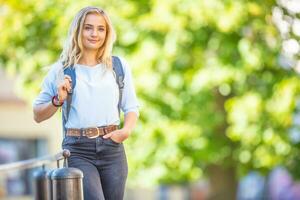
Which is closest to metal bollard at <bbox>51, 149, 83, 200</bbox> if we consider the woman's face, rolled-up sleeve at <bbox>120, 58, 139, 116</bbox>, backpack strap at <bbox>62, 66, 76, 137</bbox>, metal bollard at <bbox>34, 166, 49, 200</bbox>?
backpack strap at <bbox>62, 66, 76, 137</bbox>

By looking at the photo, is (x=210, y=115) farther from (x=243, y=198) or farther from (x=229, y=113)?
(x=243, y=198)

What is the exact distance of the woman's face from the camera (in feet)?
22.6

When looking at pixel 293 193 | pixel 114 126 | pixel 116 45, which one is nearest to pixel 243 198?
pixel 293 193

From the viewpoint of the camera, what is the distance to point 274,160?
841 inches

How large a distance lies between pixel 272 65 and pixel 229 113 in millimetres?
1493

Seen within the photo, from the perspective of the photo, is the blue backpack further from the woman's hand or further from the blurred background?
the blurred background

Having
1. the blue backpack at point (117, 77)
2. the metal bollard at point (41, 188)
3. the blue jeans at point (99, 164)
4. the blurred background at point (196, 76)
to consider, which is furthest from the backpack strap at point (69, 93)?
the blurred background at point (196, 76)

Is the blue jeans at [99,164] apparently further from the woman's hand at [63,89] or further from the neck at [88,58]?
the neck at [88,58]

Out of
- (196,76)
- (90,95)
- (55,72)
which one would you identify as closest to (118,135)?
(90,95)

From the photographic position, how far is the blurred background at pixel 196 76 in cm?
1811

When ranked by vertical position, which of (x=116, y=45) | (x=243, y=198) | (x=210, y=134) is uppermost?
(x=116, y=45)

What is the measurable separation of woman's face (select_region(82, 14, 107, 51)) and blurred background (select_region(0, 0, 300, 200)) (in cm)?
933

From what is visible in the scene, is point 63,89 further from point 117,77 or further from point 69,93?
point 117,77

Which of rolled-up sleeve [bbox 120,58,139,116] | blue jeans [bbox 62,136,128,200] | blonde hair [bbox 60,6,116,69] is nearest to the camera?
blue jeans [bbox 62,136,128,200]
